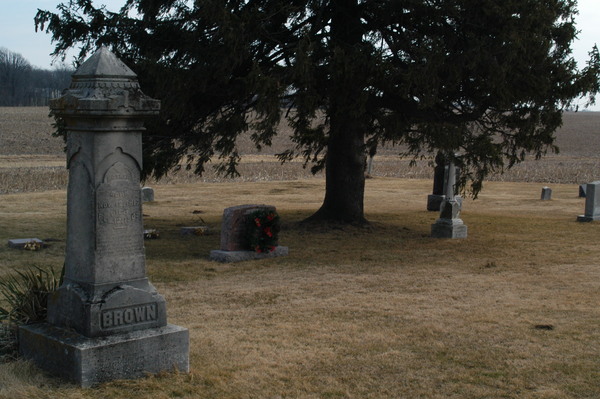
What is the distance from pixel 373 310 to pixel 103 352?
4.07 metres

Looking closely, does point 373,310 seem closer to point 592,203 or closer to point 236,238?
point 236,238

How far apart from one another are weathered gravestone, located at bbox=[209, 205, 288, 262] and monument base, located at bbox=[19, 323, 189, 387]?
656 cm

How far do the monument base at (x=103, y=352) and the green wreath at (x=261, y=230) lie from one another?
662 cm

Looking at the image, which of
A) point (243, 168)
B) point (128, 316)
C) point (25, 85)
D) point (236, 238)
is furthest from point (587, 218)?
point (25, 85)

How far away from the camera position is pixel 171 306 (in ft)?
31.1

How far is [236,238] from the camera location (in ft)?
43.5

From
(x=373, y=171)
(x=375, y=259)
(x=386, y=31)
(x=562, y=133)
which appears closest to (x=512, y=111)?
(x=386, y=31)

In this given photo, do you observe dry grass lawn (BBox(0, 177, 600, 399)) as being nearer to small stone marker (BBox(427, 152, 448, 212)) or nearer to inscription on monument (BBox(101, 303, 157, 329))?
inscription on monument (BBox(101, 303, 157, 329))

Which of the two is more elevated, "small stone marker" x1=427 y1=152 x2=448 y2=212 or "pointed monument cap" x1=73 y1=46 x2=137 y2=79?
"pointed monument cap" x1=73 y1=46 x2=137 y2=79

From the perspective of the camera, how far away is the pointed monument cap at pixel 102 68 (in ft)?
20.5

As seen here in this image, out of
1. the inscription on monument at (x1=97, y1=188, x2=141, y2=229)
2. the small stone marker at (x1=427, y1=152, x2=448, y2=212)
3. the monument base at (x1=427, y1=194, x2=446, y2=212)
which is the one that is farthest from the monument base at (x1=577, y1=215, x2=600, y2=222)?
the inscription on monument at (x1=97, y1=188, x2=141, y2=229)

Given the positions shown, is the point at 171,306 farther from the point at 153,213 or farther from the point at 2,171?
the point at 2,171

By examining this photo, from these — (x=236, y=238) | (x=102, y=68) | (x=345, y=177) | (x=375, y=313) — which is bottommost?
(x=375, y=313)

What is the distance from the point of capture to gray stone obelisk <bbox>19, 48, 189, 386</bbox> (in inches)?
240
